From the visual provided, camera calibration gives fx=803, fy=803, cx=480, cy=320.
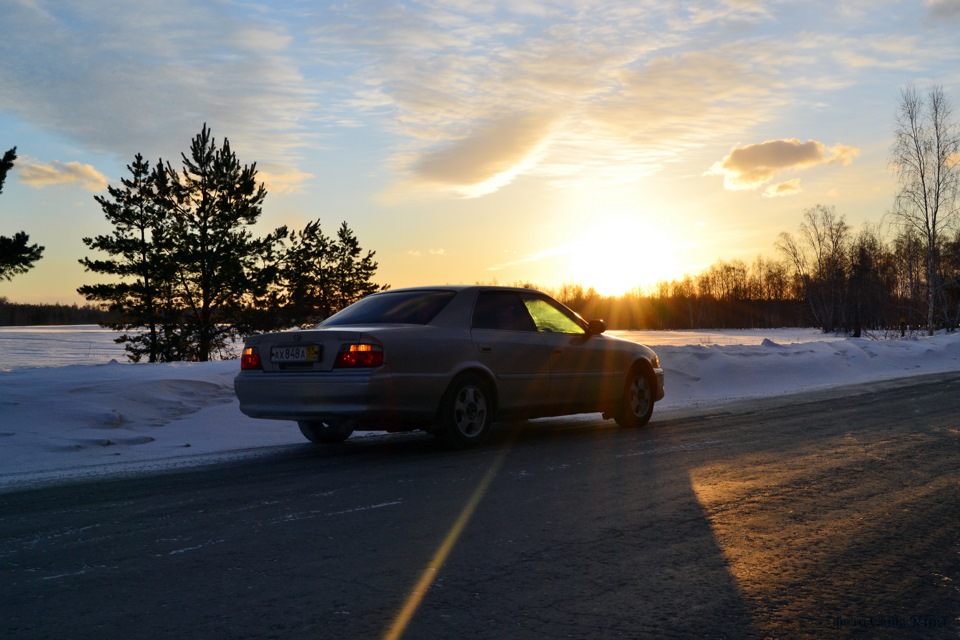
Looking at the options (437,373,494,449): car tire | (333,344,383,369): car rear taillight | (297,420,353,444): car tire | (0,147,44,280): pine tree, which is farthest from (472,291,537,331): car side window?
(0,147,44,280): pine tree

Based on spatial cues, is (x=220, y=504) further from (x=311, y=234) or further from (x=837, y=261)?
(x=837, y=261)

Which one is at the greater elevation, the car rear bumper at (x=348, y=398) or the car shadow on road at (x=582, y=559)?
the car rear bumper at (x=348, y=398)

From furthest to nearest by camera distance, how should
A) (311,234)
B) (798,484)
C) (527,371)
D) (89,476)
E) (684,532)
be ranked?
(311,234), (527,371), (89,476), (798,484), (684,532)

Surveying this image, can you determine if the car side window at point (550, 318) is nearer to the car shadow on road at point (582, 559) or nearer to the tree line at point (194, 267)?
the car shadow on road at point (582, 559)

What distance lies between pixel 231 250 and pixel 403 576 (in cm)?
3304

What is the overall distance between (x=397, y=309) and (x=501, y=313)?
3.85 feet

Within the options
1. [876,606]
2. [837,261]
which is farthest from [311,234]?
[837,261]

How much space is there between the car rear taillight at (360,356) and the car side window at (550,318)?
93.7 inches

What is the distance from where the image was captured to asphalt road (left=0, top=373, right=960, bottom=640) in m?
3.05

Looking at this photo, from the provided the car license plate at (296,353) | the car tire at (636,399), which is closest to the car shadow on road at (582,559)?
the car license plate at (296,353)

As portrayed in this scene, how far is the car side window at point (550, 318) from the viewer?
9008 mm

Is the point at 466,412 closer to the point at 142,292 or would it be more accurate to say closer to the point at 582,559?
the point at 582,559

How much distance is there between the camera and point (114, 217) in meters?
36.3

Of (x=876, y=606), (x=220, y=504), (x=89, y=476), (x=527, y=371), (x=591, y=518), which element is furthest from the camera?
(x=527, y=371)
